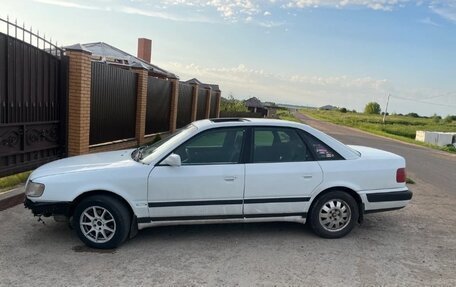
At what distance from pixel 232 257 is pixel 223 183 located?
0.83 metres

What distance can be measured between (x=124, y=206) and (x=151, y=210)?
1.00 feet

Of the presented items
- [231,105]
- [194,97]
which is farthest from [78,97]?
[231,105]

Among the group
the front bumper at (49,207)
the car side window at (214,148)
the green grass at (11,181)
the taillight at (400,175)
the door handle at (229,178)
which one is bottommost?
the green grass at (11,181)

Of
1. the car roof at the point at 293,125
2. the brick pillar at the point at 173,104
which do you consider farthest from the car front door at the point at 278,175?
the brick pillar at the point at 173,104

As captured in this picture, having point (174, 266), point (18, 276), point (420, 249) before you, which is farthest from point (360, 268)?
point (18, 276)

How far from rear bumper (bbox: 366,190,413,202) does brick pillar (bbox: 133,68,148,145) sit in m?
8.47

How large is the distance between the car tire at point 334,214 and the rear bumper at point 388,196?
227mm

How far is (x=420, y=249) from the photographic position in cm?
486

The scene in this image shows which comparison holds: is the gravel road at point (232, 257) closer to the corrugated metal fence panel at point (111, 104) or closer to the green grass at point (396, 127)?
the corrugated metal fence panel at point (111, 104)

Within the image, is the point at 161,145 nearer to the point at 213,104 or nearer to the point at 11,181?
the point at 11,181

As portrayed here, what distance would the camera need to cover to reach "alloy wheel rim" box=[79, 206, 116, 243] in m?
4.47

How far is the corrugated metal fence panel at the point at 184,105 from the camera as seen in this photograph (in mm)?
17469

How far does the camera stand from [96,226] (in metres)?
4.48

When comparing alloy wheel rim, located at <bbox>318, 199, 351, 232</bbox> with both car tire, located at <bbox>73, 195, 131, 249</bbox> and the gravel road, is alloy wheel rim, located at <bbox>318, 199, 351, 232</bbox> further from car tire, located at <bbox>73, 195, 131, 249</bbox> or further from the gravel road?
car tire, located at <bbox>73, 195, 131, 249</bbox>
